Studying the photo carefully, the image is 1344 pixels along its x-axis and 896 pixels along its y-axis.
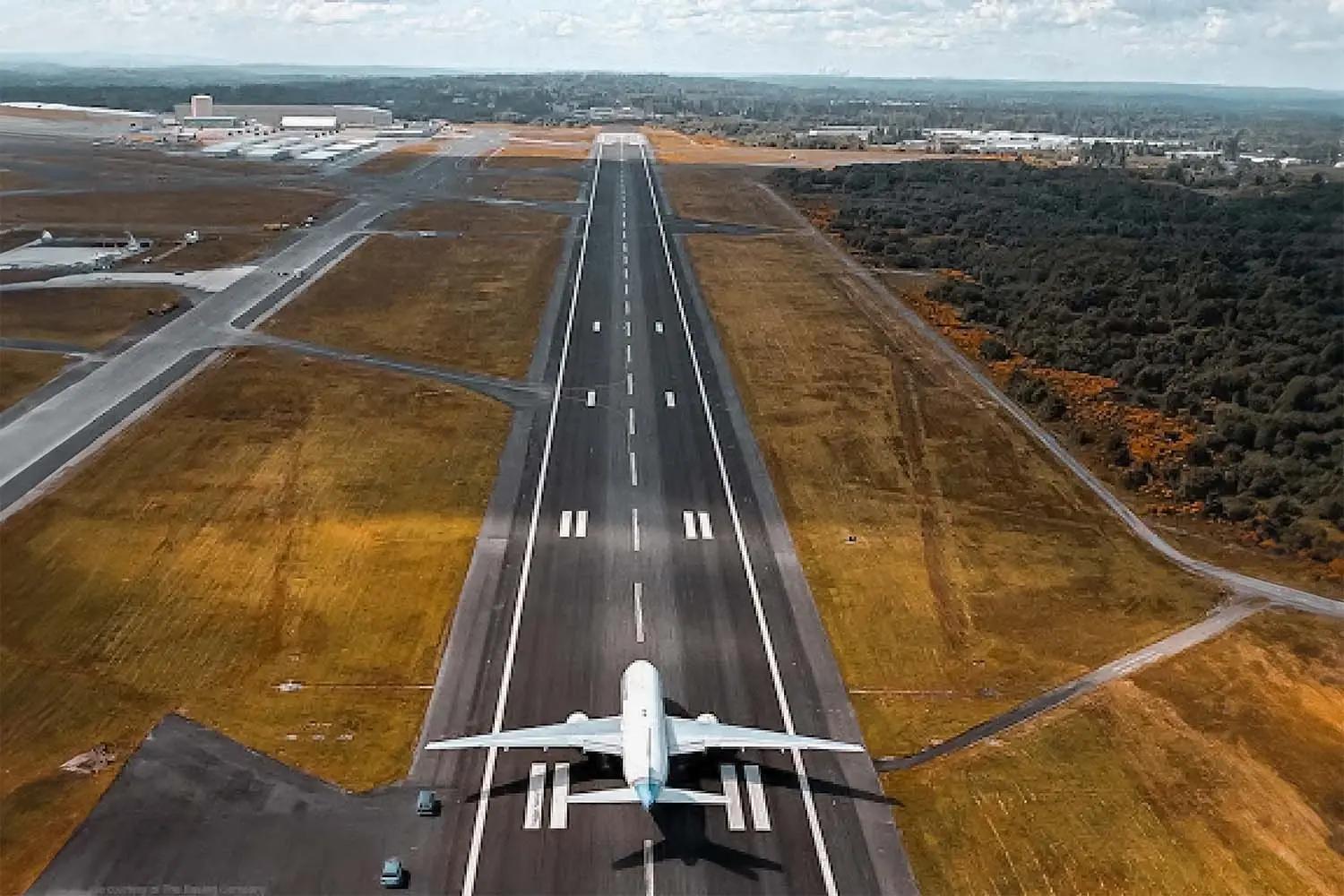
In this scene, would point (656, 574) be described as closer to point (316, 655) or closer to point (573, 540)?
point (573, 540)

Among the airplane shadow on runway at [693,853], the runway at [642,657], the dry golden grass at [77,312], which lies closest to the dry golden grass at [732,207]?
the dry golden grass at [77,312]

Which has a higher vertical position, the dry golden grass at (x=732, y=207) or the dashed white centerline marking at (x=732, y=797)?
the dry golden grass at (x=732, y=207)

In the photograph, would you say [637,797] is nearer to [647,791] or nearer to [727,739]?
[647,791]

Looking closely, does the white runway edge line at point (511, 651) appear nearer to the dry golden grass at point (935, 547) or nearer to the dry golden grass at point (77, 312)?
the dry golden grass at point (935, 547)

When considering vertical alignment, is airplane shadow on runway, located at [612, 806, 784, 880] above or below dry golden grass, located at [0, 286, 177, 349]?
below

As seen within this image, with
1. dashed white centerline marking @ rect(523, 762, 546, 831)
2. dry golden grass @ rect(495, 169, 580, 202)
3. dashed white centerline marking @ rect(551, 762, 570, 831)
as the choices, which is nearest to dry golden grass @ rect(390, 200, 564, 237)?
dry golden grass @ rect(495, 169, 580, 202)

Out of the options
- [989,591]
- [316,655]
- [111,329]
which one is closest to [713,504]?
[989,591]

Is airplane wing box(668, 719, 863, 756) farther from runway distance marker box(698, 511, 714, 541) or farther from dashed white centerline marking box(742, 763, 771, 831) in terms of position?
runway distance marker box(698, 511, 714, 541)
